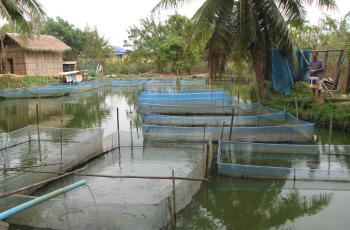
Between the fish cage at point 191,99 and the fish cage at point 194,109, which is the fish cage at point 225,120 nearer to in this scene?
the fish cage at point 194,109

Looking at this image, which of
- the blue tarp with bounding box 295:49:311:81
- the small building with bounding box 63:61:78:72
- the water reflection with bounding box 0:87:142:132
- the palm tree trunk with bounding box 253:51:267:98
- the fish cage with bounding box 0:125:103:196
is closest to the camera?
the fish cage with bounding box 0:125:103:196

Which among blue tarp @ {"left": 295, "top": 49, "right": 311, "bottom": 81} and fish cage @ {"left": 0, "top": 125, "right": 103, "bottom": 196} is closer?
fish cage @ {"left": 0, "top": 125, "right": 103, "bottom": 196}

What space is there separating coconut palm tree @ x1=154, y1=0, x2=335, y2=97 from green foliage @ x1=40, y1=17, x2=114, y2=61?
1177 inches

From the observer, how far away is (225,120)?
12555mm

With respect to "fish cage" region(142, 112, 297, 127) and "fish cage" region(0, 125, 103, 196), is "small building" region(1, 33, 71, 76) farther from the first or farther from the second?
"fish cage" region(142, 112, 297, 127)

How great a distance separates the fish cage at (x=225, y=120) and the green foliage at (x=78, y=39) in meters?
31.2

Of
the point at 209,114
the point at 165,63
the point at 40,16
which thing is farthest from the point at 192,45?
the point at 165,63

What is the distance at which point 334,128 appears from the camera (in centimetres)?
1276

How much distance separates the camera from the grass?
27109mm

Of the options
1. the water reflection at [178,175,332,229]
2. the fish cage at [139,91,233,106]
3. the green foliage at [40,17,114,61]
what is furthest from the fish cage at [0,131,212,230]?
the green foliage at [40,17,114,61]

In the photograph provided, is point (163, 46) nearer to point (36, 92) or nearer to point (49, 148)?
point (36, 92)

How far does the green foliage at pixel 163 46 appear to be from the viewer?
125 feet

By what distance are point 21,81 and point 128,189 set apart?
899 inches

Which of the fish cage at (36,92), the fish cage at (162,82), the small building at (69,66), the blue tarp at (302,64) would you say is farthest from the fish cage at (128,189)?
the small building at (69,66)
